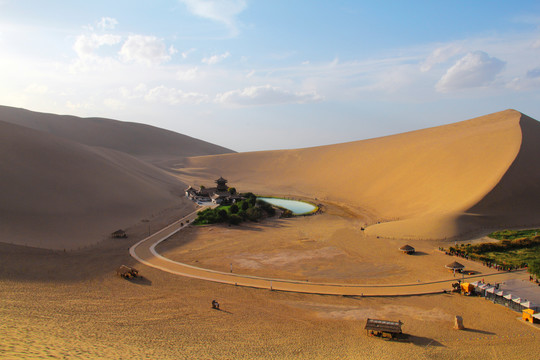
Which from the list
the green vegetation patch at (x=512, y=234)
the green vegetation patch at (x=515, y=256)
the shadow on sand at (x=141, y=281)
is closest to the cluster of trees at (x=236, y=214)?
the shadow on sand at (x=141, y=281)

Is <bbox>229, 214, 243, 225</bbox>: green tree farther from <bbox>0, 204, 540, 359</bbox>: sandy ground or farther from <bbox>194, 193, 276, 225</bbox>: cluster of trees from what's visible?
<bbox>0, 204, 540, 359</bbox>: sandy ground

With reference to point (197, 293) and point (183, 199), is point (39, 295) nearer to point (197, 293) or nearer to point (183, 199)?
point (197, 293)

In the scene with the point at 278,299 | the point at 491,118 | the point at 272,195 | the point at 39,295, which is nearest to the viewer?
the point at 39,295

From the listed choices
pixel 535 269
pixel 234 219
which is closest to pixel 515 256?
pixel 535 269

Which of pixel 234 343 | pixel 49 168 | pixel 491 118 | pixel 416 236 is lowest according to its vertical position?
pixel 234 343

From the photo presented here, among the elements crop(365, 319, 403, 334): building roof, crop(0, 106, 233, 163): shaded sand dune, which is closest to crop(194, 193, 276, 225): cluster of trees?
crop(365, 319, 403, 334): building roof

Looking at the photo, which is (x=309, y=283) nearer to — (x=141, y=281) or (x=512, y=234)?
(x=141, y=281)

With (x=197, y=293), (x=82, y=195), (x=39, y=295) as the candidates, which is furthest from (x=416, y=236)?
(x=82, y=195)
